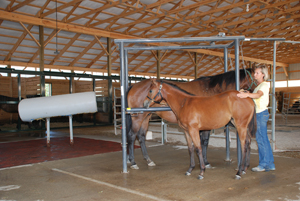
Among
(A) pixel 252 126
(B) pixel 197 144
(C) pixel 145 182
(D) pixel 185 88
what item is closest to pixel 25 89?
(D) pixel 185 88

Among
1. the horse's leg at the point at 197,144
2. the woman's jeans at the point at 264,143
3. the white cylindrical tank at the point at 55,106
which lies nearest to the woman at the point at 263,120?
the woman's jeans at the point at 264,143

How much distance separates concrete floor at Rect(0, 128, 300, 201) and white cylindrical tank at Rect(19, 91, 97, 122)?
199 cm

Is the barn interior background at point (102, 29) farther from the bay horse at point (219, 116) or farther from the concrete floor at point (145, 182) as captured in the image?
the concrete floor at point (145, 182)

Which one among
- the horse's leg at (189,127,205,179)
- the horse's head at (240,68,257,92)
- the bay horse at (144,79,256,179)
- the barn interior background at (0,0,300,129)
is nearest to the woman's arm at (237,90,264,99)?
the bay horse at (144,79,256,179)

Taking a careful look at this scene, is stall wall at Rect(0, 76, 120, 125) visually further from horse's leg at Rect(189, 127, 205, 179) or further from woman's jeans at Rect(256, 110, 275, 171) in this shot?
woman's jeans at Rect(256, 110, 275, 171)

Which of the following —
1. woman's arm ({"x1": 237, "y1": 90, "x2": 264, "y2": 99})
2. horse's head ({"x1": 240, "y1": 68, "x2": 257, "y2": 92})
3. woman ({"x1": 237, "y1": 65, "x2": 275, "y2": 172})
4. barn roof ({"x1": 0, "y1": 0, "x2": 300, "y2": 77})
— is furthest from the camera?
barn roof ({"x1": 0, "y1": 0, "x2": 300, "y2": 77})

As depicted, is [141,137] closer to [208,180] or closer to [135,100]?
[135,100]

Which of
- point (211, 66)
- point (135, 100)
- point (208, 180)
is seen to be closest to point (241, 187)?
point (208, 180)

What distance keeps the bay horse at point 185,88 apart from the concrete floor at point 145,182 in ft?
1.32

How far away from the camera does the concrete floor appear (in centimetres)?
302

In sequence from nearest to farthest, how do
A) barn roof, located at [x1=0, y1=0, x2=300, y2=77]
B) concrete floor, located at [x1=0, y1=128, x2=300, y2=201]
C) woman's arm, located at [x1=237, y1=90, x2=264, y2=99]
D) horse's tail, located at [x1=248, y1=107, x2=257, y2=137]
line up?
concrete floor, located at [x1=0, y1=128, x2=300, y2=201], woman's arm, located at [x1=237, y1=90, x2=264, y2=99], horse's tail, located at [x1=248, y1=107, x2=257, y2=137], barn roof, located at [x1=0, y1=0, x2=300, y2=77]

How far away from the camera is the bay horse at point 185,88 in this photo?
4.43 meters

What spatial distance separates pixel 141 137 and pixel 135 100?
714 millimetres

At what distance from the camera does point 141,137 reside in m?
4.80
